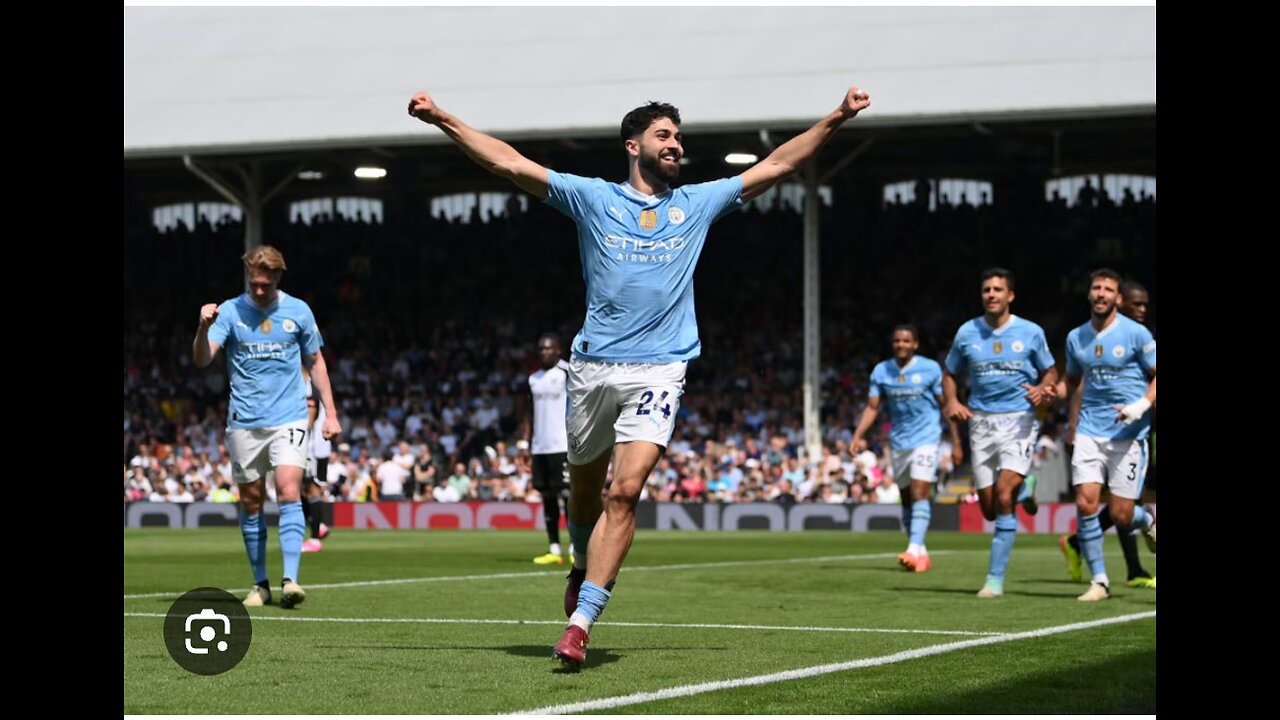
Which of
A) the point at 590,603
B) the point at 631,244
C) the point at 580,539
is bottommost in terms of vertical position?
the point at 590,603

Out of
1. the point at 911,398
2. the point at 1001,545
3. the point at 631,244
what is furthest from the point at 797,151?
the point at 911,398

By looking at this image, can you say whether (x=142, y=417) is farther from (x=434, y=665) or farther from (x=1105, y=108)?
(x=434, y=665)

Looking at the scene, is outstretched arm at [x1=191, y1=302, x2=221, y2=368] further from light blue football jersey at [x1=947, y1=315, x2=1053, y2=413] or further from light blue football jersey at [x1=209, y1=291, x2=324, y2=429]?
light blue football jersey at [x1=947, y1=315, x2=1053, y2=413]

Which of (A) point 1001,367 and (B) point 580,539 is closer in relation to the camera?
(B) point 580,539

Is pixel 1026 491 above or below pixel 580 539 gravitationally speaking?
below

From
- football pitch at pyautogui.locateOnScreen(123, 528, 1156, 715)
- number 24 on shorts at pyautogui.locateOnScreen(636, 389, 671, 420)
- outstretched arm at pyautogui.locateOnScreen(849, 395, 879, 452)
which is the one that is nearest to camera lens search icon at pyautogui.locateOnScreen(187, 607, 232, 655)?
football pitch at pyautogui.locateOnScreen(123, 528, 1156, 715)

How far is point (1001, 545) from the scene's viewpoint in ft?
45.5

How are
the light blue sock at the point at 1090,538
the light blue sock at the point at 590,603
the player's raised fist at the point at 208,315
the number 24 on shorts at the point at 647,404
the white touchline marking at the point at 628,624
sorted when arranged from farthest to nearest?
the light blue sock at the point at 1090,538 → the player's raised fist at the point at 208,315 → the white touchline marking at the point at 628,624 → the number 24 on shorts at the point at 647,404 → the light blue sock at the point at 590,603

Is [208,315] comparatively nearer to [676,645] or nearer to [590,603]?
[676,645]

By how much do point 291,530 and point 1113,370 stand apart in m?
5.83

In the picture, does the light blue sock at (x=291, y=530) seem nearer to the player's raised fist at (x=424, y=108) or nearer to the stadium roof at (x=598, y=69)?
the player's raised fist at (x=424, y=108)

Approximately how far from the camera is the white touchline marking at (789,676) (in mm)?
6738

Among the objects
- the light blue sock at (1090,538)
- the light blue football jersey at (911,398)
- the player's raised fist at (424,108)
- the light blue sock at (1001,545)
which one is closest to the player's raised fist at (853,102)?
the player's raised fist at (424,108)

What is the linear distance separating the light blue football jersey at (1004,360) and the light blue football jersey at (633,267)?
5.66m
